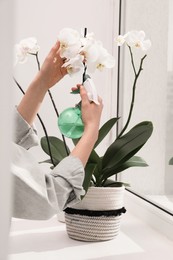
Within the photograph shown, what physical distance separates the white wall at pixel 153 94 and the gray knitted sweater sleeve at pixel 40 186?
0.71 metres

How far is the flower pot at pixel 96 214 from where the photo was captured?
1026 mm

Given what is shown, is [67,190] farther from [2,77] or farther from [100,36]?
[100,36]

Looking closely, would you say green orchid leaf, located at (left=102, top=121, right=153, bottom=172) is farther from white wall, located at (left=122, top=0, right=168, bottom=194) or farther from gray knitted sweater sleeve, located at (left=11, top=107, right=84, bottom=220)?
gray knitted sweater sleeve, located at (left=11, top=107, right=84, bottom=220)

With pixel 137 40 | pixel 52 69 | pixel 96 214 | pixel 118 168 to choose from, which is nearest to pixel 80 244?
pixel 96 214

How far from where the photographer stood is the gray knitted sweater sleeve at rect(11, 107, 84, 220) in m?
0.52

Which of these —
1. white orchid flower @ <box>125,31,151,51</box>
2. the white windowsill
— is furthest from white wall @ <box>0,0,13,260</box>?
white orchid flower @ <box>125,31,151,51</box>

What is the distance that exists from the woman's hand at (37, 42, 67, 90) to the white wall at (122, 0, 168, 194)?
1.67ft

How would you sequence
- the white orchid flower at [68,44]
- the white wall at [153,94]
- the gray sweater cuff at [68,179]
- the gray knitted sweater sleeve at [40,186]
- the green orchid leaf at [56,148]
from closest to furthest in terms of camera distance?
the gray knitted sweater sleeve at [40,186], the gray sweater cuff at [68,179], the white orchid flower at [68,44], the green orchid leaf at [56,148], the white wall at [153,94]

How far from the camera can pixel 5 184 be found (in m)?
0.25

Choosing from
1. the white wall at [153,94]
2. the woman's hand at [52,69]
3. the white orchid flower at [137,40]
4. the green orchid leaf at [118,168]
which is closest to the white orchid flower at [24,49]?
the woman's hand at [52,69]

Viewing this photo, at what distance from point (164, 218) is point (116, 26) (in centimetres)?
85

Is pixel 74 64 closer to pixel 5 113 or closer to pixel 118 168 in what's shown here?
pixel 118 168

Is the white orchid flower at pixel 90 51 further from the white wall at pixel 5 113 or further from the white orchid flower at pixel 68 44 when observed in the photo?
the white wall at pixel 5 113

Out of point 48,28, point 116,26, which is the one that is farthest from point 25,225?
point 116,26
